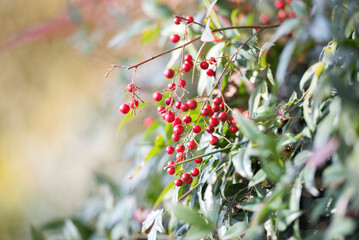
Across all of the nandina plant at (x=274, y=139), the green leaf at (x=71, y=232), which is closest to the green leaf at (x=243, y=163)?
the nandina plant at (x=274, y=139)

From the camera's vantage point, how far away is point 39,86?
6.58ft

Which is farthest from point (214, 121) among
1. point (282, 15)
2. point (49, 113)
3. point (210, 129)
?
point (49, 113)

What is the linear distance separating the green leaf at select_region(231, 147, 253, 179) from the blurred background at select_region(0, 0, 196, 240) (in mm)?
1231

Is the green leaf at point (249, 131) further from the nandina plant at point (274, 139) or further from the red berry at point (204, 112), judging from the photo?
the red berry at point (204, 112)

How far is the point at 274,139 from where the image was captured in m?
0.42

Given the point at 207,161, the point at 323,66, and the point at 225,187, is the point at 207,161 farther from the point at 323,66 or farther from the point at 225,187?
the point at 323,66

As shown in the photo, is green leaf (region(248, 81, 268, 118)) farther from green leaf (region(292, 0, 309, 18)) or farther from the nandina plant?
green leaf (region(292, 0, 309, 18))

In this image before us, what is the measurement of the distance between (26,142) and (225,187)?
170 centimetres

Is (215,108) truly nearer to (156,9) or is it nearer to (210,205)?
(210,205)

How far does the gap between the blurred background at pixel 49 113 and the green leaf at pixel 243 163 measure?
1.23 m

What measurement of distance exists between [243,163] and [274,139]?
6cm

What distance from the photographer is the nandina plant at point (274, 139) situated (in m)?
0.36

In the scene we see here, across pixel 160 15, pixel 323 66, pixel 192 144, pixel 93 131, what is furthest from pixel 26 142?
pixel 323 66

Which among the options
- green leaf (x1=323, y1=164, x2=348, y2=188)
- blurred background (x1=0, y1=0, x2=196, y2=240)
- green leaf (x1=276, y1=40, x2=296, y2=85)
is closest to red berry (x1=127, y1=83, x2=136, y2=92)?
green leaf (x1=276, y1=40, x2=296, y2=85)
